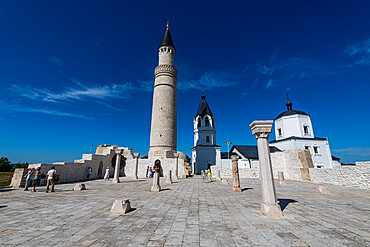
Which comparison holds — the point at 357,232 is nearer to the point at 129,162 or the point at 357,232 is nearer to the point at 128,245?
the point at 128,245

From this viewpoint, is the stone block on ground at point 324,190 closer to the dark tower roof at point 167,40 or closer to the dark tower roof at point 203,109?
the dark tower roof at point 203,109

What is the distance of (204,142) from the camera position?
33.2 meters

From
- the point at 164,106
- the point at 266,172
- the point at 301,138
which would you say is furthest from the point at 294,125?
the point at 266,172

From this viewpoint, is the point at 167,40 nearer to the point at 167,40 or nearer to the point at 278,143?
the point at 167,40

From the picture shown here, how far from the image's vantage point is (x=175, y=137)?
25.8 meters

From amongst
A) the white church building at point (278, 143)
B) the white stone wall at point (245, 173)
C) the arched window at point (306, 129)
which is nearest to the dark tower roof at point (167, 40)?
the white church building at point (278, 143)

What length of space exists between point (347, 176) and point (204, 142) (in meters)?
23.0

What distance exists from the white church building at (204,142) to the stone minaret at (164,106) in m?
8.94

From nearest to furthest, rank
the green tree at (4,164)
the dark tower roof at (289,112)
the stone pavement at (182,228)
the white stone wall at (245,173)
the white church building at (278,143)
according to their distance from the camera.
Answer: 1. the stone pavement at (182,228)
2. the white stone wall at (245,173)
3. the green tree at (4,164)
4. the white church building at (278,143)
5. the dark tower roof at (289,112)

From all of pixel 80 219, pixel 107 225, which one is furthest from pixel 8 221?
pixel 107 225

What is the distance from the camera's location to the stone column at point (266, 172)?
462cm

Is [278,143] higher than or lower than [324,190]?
higher

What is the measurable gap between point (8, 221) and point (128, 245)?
3820mm

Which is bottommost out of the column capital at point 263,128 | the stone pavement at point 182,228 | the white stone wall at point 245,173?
the stone pavement at point 182,228
